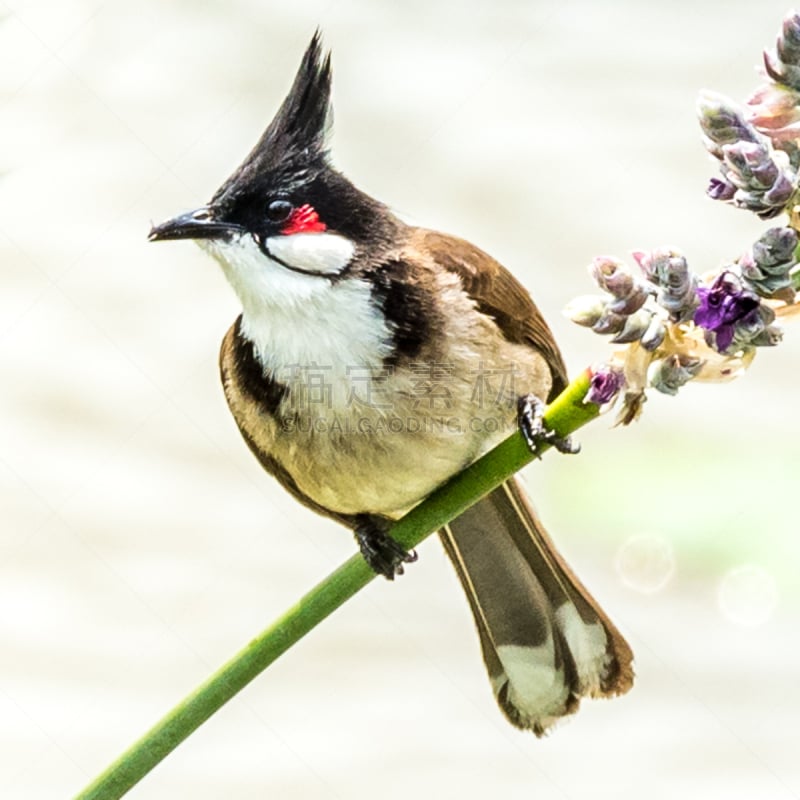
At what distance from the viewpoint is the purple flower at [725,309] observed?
64 centimetres

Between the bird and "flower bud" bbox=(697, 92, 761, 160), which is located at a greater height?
"flower bud" bbox=(697, 92, 761, 160)

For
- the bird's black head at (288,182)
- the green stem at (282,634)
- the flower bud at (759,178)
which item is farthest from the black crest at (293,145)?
the flower bud at (759,178)

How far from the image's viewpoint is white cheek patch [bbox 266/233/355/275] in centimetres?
132

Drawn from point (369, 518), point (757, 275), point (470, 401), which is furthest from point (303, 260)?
point (757, 275)

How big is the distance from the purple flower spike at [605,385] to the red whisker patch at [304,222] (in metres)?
0.64

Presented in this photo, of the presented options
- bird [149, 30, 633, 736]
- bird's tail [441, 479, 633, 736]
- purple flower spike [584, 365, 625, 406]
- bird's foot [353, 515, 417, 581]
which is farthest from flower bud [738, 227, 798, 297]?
bird's tail [441, 479, 633, 736]

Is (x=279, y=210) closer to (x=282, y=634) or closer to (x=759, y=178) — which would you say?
(x=282, y=634)

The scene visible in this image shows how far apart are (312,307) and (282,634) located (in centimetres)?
58

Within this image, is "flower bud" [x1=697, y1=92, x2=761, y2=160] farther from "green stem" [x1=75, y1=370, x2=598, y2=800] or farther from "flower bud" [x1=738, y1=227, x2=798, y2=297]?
"green stem" [x1=75, y1=370, x2=598, y2=800]

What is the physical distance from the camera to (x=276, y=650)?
0.86 meters

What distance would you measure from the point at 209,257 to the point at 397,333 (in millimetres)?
236

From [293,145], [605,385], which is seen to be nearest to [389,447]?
[293,145]

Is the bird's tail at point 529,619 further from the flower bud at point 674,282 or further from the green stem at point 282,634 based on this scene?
the flower bud at point 674,282

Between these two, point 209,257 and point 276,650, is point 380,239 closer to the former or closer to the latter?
point 209,257
